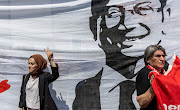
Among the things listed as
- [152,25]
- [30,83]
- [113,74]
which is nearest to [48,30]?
[30,83]

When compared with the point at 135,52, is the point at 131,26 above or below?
above

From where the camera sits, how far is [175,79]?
5.06 ft

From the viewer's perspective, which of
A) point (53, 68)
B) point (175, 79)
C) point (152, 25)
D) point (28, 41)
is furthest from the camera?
point (28, 41)

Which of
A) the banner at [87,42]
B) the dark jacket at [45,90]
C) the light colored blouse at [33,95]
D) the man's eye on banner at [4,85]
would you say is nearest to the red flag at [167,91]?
the banner at [87,42]

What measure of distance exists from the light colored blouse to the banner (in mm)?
351

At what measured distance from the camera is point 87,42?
2.69 meters

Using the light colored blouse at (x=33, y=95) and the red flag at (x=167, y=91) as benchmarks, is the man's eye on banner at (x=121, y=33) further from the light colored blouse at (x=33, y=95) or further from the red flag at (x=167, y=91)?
the red flag at (x=167, y=91)

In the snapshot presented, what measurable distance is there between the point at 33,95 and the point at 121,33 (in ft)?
4.10

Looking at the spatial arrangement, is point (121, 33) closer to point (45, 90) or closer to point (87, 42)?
point (87, 42)

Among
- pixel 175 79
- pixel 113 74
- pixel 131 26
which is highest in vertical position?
pixel 131 26

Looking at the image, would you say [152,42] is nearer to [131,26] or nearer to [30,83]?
[131,26]

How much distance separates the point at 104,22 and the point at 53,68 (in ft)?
2.78

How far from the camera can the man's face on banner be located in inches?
102

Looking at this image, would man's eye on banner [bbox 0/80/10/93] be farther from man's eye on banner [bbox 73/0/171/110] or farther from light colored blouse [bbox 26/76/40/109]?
man's eye on banner [bbox 73/0/171/110]
